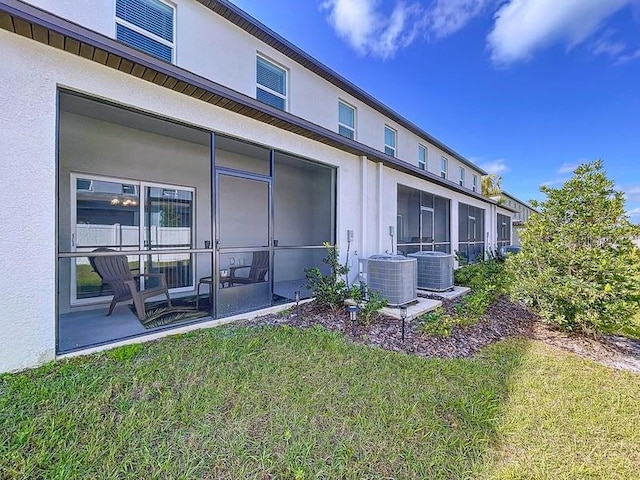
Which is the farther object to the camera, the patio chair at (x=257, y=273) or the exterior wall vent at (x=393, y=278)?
the patio chair at (x=257, y=273)

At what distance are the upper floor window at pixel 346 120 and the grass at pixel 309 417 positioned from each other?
6.43 m

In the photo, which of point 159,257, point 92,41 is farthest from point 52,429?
point 159,257

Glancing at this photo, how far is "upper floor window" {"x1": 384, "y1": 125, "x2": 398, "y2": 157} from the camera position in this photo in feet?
34.0

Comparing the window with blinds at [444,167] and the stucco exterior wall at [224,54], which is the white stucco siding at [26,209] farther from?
the window with blinds at [444,167]

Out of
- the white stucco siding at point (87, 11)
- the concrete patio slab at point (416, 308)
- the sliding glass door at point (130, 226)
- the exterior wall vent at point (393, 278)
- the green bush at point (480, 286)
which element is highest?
the white stucco siding at point (87, 11)

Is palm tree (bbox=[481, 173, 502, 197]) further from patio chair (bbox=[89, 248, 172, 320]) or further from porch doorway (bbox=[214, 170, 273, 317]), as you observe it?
patio chair (bbox=[89, 248, 172, 320])

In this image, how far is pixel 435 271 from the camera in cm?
816

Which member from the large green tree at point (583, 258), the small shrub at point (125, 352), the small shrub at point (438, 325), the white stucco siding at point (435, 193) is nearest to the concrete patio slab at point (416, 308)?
the small shrub at point (438, 325)

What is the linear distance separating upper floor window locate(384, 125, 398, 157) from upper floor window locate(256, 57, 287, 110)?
4.43 m

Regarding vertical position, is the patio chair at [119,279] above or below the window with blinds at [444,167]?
below

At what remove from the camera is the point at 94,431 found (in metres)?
2.35

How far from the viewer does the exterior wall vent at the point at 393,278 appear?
20.8 feet

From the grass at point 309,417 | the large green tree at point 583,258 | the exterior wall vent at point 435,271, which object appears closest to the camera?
the grass at point 309,417

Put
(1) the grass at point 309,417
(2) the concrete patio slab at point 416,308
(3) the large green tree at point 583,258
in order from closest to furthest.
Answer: (1) the grass at point 309,417 < (3) the large green tree at point 583,258 < (2) the concrete patio slab at point 416,308
